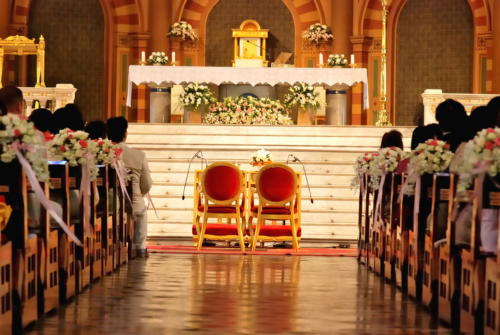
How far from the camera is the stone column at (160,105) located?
1535 cm

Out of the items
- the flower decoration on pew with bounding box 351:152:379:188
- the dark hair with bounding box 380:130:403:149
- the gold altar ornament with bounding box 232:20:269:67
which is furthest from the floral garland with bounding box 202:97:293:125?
the dark hair with bounding box 380:130:403:149

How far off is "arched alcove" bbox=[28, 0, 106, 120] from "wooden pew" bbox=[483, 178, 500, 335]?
14328 millimetres

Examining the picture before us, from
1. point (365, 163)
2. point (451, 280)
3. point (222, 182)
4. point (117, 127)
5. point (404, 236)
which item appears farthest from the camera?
point (222, 182)

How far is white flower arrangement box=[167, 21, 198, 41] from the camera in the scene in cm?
1803

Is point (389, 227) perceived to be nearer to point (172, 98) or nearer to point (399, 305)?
point (399, 305)

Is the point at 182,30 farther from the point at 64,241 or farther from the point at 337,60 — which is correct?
the point at 64,241

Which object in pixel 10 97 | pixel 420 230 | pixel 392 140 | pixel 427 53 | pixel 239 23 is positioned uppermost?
pixel 239 23

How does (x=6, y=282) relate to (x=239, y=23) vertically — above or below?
below

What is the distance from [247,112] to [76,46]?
5.44 metres

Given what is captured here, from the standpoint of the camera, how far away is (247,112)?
1483 centimetres

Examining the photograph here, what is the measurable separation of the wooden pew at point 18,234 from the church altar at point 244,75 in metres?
9.87

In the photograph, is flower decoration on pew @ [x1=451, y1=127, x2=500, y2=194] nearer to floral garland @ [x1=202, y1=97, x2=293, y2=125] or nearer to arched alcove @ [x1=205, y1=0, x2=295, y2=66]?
floral garland @ [x1=202, y1=97, x2=293, y2=125]

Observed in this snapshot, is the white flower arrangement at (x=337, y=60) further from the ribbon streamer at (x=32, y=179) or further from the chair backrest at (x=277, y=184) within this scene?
the ribbon streamer at (x=32, y=179)

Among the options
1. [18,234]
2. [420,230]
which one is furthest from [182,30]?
[18,234]
